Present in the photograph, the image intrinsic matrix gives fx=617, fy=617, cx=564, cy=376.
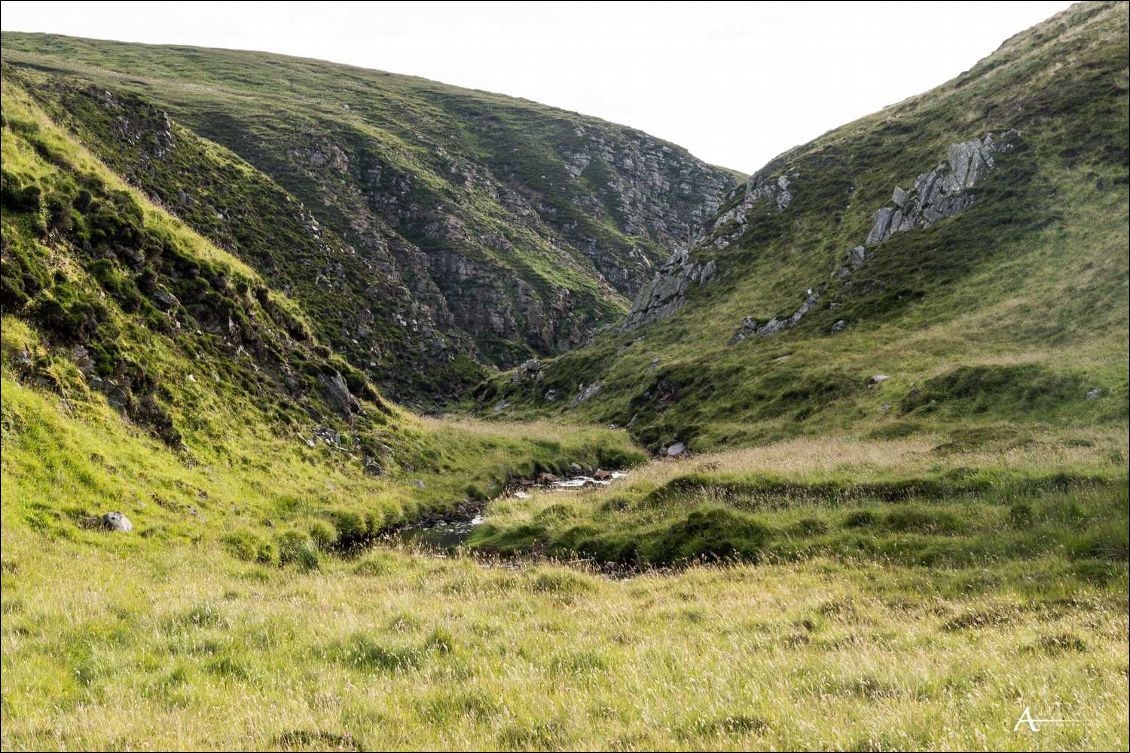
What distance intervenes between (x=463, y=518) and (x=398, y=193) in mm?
94100

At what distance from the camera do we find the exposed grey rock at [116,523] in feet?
57.6

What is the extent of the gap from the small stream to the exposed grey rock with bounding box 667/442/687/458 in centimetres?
441

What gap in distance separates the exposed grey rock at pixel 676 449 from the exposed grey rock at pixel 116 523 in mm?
34510

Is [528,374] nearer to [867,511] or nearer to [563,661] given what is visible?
[867,511]

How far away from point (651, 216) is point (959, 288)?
123 m

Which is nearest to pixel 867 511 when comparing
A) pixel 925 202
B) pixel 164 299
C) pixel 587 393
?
pixel 164 299

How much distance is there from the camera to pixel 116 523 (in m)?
17.7

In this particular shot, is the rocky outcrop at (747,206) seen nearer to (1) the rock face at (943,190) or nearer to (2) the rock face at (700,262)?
(2) the rock face at (700,262)

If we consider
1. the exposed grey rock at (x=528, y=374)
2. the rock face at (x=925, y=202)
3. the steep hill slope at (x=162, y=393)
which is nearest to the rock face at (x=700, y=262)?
the exposed grey rock at (x=528, y=374)

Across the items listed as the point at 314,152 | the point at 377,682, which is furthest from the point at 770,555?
the point at 314,152

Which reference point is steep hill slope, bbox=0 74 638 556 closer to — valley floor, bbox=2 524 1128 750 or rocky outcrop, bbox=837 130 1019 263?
valley floor, bbox=2 524 1128 750

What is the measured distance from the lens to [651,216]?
16388 centimetres

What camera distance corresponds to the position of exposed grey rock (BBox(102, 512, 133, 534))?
1756 centimetres

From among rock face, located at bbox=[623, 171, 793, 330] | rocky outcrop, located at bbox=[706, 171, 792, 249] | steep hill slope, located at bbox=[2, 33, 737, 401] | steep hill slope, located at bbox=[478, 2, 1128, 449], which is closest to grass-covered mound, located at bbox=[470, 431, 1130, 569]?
steep hill slope, located at bbox=[478, 2, 1128, 449]
